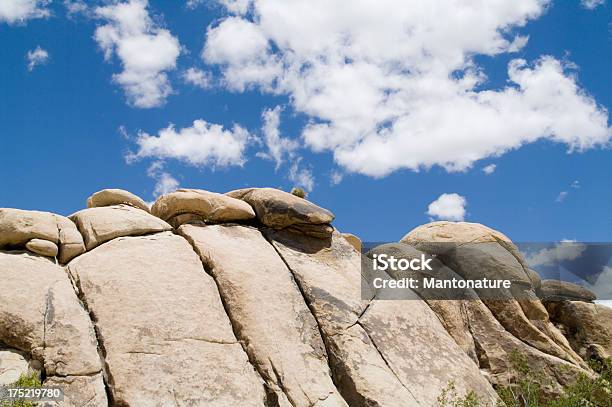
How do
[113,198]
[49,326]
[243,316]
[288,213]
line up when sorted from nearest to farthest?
[49,326] → [243,316] → [113,198] → [288,213]

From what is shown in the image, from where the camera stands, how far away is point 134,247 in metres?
18.5

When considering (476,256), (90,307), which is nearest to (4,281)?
(90,307)

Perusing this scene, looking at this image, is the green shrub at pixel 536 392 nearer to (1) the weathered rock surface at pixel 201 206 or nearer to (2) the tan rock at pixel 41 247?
(1) the weathered rock surface at pixel 201 206

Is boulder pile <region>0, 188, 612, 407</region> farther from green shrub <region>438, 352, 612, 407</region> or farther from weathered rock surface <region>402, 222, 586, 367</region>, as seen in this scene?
green shrub <region>438, 352, 612, 407</region>

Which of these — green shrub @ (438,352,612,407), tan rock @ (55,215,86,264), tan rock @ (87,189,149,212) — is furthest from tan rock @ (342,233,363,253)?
tan rock @ (55,215,86,264)

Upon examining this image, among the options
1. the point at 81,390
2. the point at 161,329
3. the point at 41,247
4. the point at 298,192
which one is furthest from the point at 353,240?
the point at 81,390

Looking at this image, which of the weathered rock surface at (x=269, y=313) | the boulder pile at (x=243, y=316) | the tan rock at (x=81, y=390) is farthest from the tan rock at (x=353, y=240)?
the tan rock at (x=81, y=390)

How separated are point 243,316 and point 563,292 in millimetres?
15193

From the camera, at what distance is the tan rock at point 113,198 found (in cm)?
2138

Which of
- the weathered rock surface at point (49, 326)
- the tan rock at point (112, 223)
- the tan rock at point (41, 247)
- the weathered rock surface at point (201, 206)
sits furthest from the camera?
the weathered rock surface at point (201, 206)

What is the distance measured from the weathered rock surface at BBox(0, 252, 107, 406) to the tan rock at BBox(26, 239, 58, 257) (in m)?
0.84

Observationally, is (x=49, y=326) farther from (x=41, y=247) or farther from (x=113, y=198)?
(x=113, y=198)

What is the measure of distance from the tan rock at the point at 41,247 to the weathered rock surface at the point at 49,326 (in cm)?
84

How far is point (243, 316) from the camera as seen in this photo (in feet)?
57.4
